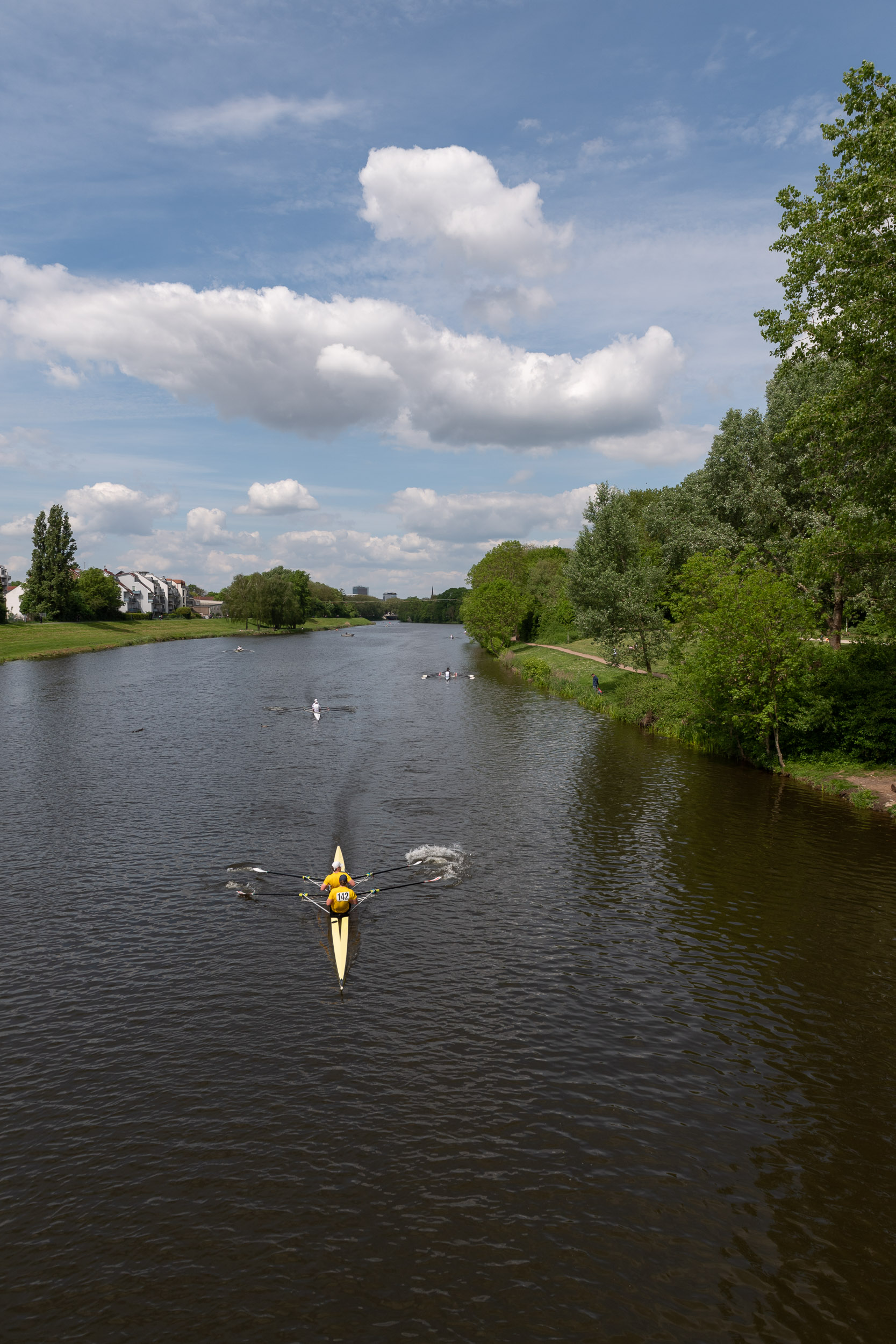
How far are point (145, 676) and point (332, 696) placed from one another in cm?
2767

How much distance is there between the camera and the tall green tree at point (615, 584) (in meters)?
65.7

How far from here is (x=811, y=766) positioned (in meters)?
41.6

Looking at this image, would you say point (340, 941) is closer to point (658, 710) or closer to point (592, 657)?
point (658, 710)

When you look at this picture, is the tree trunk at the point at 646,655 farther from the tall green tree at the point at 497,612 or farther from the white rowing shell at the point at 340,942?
the tall green tree at the point at 497,612

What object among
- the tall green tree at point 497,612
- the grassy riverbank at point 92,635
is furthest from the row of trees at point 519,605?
the grassy riverbank at point 92,635

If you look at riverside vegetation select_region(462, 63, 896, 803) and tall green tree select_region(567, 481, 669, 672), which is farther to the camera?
tall green tree select_region(567, 481, 669, 672)

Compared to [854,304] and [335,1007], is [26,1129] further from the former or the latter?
[854,304]

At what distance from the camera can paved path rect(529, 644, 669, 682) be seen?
69250 mm

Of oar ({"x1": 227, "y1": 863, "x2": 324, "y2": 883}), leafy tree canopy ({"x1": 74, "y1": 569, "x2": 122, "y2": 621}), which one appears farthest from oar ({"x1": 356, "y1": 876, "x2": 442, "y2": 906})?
leafy tree canopy ({"x1": 74, "y1": 569, "x2": 122, "y2": 621})

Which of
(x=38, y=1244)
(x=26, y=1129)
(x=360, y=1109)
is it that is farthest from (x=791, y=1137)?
(x=26, y=1129)

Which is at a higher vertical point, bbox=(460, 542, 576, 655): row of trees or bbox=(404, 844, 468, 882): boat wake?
bbox=(460, 542, 576, 655): row of trees

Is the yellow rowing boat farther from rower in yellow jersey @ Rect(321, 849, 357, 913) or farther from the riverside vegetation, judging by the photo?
the riverside vegetation

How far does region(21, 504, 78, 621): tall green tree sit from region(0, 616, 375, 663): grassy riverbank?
4.05m

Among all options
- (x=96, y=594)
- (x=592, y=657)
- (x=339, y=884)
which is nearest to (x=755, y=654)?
(x=339, y=884)
